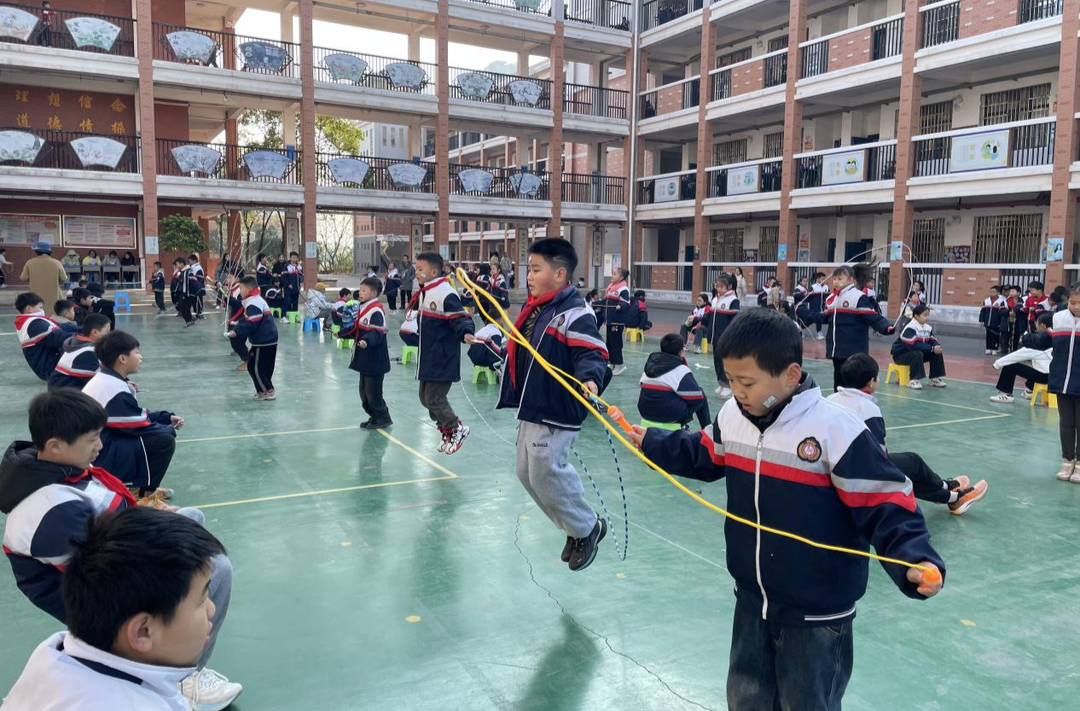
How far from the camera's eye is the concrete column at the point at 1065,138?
17469 millimetres

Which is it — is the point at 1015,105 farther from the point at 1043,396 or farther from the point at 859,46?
the point at 1043,396

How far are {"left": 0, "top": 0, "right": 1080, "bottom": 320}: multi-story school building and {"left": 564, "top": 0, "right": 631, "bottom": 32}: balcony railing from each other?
4.1 inches

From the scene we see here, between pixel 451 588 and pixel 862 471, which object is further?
pixel 451 588

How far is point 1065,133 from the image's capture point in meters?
17.8

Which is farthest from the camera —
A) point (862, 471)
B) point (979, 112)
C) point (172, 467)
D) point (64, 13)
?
point (64, 13)

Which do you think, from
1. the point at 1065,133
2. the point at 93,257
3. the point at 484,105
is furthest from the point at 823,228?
the point at 93,257

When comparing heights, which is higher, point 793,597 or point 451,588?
point 793,597

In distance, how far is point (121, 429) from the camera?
4773 mm

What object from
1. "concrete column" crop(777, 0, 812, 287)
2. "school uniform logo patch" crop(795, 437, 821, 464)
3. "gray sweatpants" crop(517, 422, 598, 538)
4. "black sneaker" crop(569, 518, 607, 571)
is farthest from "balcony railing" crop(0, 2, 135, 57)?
"school uniform logo patch" crop(795, 437, 821, 464)

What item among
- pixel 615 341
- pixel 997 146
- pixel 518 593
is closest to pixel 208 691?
pixel 518 593

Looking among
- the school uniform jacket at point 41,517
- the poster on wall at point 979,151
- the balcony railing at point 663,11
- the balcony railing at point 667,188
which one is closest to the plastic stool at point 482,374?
the school uniform jacket at point 41,517

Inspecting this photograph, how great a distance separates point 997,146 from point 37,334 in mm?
19778

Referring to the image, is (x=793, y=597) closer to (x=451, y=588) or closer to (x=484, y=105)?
(x=451, y=588)

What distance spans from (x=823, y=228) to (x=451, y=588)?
24.8m
